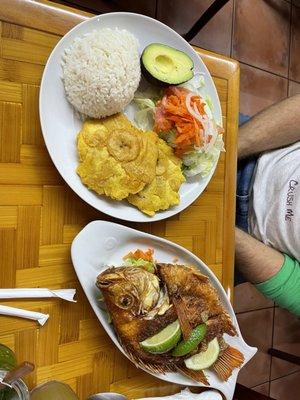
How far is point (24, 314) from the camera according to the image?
3.16 ft

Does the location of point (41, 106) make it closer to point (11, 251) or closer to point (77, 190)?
point (77, 190)

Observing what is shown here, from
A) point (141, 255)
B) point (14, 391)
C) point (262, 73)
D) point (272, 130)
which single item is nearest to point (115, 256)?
point (141, 255)

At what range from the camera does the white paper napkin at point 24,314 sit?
943mm

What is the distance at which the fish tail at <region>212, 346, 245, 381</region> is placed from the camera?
3.92 ft

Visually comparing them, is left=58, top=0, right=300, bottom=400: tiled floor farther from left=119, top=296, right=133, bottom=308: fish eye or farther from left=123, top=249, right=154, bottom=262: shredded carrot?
left=119, top=296, right=133, bottom=308: fish eye

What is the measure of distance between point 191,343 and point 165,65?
2.23 feet

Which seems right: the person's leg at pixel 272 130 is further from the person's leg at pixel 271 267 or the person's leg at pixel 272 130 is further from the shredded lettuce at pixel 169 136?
the shredded lettuce at pixel 169 136

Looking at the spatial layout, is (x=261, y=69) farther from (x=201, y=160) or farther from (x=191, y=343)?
(x=191, y=343)

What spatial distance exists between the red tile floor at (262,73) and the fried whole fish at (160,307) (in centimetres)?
131

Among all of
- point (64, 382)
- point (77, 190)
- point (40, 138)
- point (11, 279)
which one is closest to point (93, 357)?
point (64, 382)

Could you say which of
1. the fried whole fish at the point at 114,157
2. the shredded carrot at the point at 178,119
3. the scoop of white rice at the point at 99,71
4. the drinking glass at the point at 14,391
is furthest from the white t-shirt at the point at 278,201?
the drinking glass at the point at 14,391

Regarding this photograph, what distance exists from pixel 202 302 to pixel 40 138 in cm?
57

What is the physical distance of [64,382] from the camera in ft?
3.43

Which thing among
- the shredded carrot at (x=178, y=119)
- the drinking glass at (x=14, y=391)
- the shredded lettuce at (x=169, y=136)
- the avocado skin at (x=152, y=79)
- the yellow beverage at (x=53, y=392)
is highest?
the avocado skin at (x=152, y=79)
